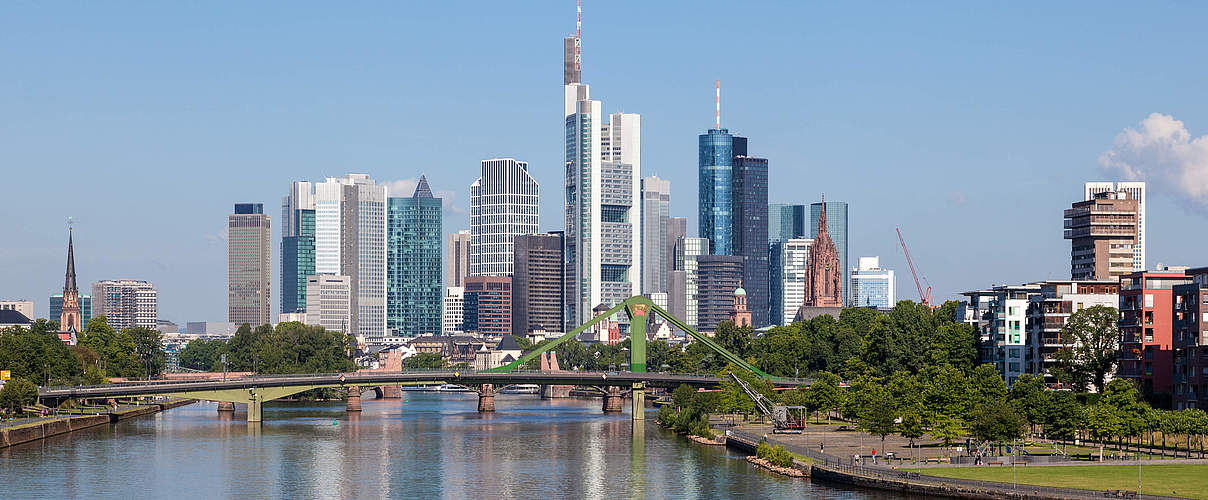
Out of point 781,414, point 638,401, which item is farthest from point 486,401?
point 781,414

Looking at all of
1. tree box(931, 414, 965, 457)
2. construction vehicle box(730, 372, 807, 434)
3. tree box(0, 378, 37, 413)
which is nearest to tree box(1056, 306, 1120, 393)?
construction vehicle box(730, 372, 807, 434)

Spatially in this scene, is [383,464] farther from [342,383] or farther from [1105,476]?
[342,383]

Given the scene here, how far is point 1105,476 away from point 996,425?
41.3 ft

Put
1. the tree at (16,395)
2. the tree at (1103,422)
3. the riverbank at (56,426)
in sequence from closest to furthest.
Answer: the tree at (1103,422) < the riverbank at (56,426) < the tree at (16,395)

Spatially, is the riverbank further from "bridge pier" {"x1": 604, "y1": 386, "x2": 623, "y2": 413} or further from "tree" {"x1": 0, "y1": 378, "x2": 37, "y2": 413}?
"bridge pier" {"x1": 604, "y1": 386, "x2": 623, "y2": 413}

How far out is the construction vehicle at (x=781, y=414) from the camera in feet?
440

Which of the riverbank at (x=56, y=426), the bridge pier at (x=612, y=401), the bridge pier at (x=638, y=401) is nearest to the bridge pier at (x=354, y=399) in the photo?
the riverbank at (x=56, y=426)

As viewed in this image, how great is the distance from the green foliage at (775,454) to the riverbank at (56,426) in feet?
181

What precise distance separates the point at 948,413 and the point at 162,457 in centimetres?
5540

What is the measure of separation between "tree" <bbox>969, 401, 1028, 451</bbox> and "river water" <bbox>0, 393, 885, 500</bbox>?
11546 millimetres

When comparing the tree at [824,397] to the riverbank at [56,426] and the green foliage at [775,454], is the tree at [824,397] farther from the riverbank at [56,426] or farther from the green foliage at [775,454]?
the riverbank at [56,426]

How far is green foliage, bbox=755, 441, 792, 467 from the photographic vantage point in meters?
104

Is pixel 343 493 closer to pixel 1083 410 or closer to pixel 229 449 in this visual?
pixel 229 449

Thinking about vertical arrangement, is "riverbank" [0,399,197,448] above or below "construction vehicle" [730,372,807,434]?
below
